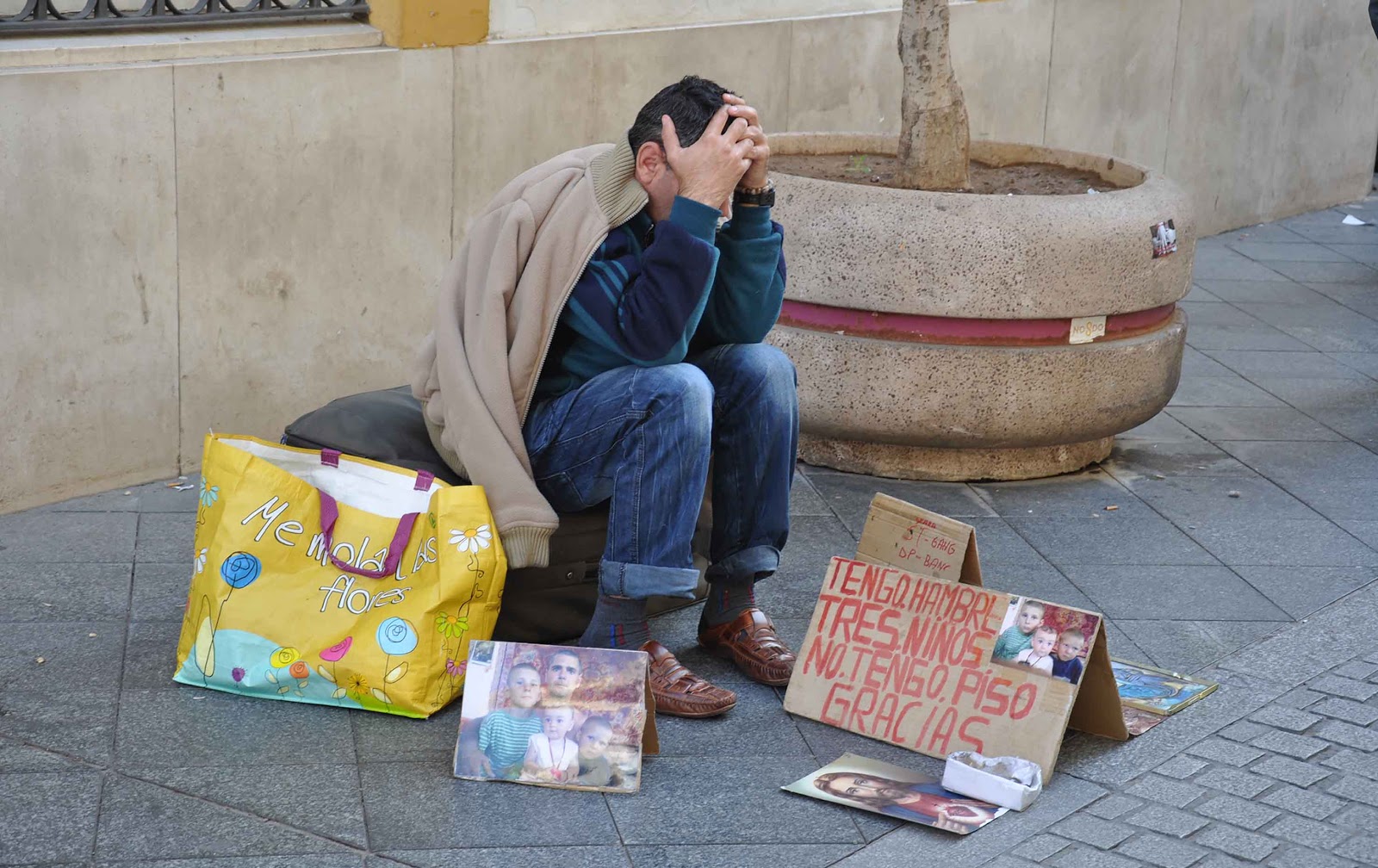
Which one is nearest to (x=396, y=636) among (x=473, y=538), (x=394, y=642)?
(x=394, y=642)

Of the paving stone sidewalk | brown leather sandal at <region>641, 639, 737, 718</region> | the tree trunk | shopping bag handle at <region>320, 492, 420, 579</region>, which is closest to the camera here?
A: the paving stone sidewalk

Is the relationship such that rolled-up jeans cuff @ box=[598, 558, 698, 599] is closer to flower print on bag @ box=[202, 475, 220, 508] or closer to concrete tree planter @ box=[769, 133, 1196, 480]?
flower print on bag @ box=[202, 475, 220, 508]

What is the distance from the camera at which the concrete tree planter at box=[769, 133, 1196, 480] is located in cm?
473

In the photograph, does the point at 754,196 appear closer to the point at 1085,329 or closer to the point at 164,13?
the point at 1085,329

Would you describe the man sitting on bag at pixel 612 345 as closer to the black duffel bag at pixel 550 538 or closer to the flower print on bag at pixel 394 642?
the black duffel bag at pixel 550 538

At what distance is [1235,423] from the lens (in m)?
5.76

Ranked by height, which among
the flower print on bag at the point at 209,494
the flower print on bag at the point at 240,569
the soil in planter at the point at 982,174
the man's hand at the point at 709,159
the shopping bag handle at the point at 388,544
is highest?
the man's hand at the point at 709,159

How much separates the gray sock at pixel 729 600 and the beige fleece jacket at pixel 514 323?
19.5 inches

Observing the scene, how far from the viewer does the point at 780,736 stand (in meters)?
3.43

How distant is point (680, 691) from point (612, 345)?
2.43ft

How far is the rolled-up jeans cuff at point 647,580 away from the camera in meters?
3.43

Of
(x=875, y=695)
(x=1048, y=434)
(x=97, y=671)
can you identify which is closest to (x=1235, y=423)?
(x=1048, y=434)

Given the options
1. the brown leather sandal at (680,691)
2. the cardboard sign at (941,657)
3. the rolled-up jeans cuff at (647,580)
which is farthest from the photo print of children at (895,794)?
the rolled-up jeans cuff at (647,580)

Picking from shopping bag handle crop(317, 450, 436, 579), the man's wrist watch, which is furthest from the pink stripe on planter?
shopping bag handle crop(317, 450, 436, 579)
